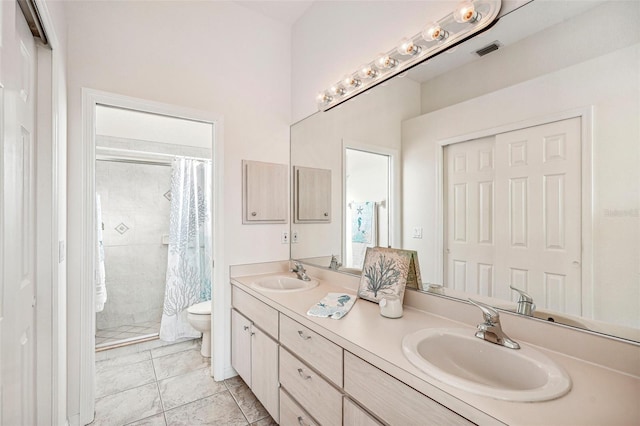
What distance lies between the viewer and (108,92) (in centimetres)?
180

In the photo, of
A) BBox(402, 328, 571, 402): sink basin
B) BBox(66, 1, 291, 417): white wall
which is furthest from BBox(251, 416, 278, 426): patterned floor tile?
BBox(402, 328, 571, 402): sink basin

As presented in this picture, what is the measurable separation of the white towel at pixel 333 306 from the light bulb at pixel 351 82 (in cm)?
127

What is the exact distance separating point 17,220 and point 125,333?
2535 mm

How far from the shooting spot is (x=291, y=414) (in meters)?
1.44

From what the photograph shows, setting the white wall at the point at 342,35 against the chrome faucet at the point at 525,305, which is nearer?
the chrome faucet at the point at 525,305

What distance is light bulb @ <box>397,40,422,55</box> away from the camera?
143 centimetres

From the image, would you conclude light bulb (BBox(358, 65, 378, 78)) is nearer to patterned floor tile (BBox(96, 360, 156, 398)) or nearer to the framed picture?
the framed picture

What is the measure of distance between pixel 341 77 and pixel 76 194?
1.77m

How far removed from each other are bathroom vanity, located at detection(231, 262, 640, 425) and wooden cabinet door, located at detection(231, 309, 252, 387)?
2.8 inches

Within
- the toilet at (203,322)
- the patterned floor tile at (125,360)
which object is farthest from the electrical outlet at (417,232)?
the patterned floor tile at (125,360)

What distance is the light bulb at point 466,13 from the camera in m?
1.19

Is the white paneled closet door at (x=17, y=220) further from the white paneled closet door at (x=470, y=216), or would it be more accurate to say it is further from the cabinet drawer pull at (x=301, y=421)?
the white paneled closet door at (x=470, y=216)

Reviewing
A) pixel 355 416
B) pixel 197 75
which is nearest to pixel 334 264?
pixel 355 416

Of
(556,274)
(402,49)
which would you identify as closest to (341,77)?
(402,49)
